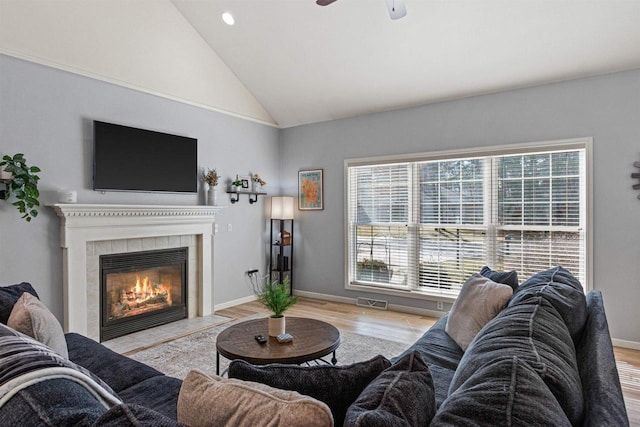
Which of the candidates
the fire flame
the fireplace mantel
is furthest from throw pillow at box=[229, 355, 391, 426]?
the fire flame

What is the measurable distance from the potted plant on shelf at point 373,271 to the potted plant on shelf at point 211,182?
85.3 inches

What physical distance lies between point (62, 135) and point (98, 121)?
1.20 feet

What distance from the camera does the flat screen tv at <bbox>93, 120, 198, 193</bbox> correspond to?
3898 mm

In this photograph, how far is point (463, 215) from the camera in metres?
4.59

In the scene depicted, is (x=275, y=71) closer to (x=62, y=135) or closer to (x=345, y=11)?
(x=345, y=11)

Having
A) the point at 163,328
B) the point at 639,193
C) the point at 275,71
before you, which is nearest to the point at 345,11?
the point at 275,71

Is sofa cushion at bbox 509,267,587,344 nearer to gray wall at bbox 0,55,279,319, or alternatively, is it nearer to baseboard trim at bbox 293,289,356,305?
baseboard trim at bbox 293,289,356,305

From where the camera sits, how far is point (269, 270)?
596 centimetres

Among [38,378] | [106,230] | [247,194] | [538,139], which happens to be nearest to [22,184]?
[106,230]

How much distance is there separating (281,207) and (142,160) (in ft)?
7.08

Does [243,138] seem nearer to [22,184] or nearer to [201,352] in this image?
[22,184]

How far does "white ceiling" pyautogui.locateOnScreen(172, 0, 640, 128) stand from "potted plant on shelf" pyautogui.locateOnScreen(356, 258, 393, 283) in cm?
206

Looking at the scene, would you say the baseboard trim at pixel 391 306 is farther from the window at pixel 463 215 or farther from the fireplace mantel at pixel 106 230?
the fireplace mantel at pixel 106 230

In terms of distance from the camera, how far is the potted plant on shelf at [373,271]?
524cm
